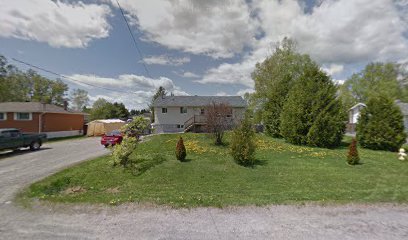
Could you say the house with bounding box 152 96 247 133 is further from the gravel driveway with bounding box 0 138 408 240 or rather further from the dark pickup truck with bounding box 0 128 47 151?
the gravel driveway with bounding box 0 138 408 240

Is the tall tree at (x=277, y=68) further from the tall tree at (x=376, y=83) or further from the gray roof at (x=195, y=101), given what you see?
the tall tree at (x=376, y=83)

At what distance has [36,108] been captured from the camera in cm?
2581

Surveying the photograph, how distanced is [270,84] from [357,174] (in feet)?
72.0

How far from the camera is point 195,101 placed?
3322 cm

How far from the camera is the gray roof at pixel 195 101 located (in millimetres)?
31594

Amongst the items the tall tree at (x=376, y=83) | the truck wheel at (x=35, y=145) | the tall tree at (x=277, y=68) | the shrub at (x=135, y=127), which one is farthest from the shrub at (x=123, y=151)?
the tall tree at (x=376, y=83)

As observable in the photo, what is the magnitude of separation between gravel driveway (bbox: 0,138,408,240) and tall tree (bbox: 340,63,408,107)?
39.8 m

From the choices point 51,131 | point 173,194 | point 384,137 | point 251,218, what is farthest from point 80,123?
point 384,137

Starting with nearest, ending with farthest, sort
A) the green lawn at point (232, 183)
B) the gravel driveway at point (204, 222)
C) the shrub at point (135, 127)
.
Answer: the gravel driveway at point (204, 222)
the green lawn at point (232, 183)
the shrub at point (135, 127)

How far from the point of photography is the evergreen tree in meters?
14.1

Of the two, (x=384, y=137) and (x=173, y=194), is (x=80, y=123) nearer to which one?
(x=173, y=194)

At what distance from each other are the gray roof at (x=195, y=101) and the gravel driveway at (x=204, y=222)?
83.6 ft

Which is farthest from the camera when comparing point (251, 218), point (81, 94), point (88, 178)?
point (81, 94)

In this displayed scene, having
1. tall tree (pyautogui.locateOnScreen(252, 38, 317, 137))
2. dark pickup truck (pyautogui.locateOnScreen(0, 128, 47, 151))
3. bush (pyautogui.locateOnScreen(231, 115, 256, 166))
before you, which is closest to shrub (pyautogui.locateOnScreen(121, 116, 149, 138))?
bush (pyautogui.locateOnScreen(231, 115, 256, 166))
